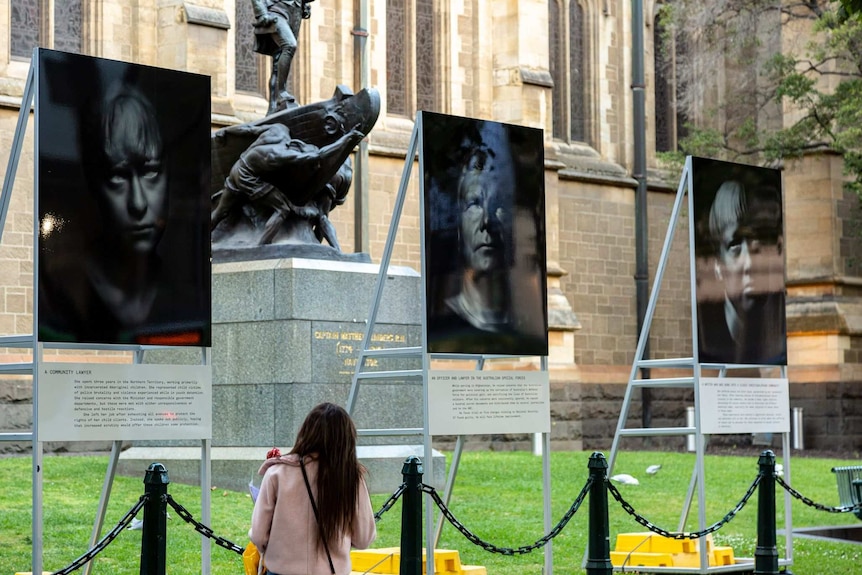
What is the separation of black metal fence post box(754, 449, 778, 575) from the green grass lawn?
1.15 m

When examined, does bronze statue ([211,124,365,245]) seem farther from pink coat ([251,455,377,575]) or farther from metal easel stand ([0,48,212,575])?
pink coat ([251,455,377,575])

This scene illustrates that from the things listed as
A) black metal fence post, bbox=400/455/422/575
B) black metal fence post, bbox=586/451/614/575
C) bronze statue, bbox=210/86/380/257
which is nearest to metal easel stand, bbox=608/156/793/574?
black metal fence post, bbox=586/451/614/575

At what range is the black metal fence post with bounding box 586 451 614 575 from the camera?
9438mm

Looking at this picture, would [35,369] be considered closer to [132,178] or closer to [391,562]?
[132,178]

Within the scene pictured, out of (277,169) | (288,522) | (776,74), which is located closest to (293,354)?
(277,169)

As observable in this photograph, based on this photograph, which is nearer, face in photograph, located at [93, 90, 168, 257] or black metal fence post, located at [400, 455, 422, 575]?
face in photograph, located at [93, 90, 168, 257]

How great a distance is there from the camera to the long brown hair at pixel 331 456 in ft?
21.6

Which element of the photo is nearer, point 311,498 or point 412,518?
point 311,498

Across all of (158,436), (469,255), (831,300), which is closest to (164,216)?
(158,436)

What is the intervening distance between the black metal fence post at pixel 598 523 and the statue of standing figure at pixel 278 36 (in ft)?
26.8

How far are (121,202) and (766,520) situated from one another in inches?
214

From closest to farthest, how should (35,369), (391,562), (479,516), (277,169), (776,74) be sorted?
(35,369), (391,562), (479,516), (277,169), (776,74)

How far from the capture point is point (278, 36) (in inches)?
654

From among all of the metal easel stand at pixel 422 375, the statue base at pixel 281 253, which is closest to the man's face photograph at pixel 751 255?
the metal easel stand at pixel 422 375
